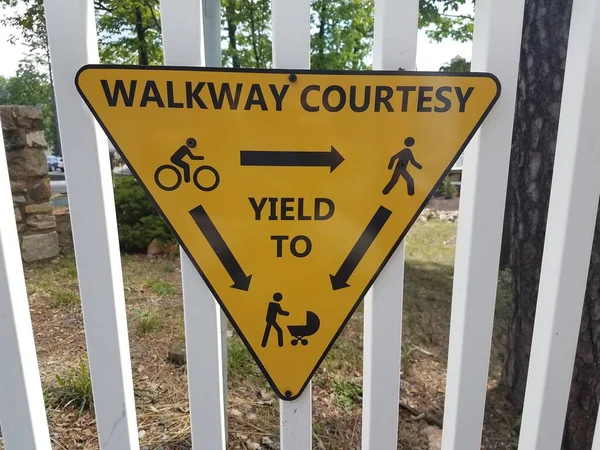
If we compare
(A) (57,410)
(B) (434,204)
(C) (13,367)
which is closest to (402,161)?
(C) (13,367)

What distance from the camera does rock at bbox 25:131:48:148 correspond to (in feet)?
13.0

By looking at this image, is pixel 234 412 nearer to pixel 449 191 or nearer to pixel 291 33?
pixel 291 33

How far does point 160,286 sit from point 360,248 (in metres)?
2.86

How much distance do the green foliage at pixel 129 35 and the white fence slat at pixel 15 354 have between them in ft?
18.7

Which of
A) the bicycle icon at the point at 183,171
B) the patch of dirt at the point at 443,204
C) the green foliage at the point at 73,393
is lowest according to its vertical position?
the patch of dirt at the point at 443,204

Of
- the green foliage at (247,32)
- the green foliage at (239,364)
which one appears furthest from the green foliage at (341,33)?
the green foliage at (239,364)

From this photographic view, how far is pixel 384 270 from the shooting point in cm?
99

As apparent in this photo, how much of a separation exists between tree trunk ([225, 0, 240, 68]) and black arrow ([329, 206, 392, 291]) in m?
5.44

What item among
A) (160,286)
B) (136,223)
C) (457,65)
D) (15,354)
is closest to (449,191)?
(457,65)

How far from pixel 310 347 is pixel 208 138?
552 millimetres

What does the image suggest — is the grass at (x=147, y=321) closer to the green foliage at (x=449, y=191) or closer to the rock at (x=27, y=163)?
the rock at (x=27, y=163)

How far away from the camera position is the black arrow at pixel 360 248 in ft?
3.16

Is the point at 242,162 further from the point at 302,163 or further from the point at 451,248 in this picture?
the point at 451,248

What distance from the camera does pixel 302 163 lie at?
3.04ft
